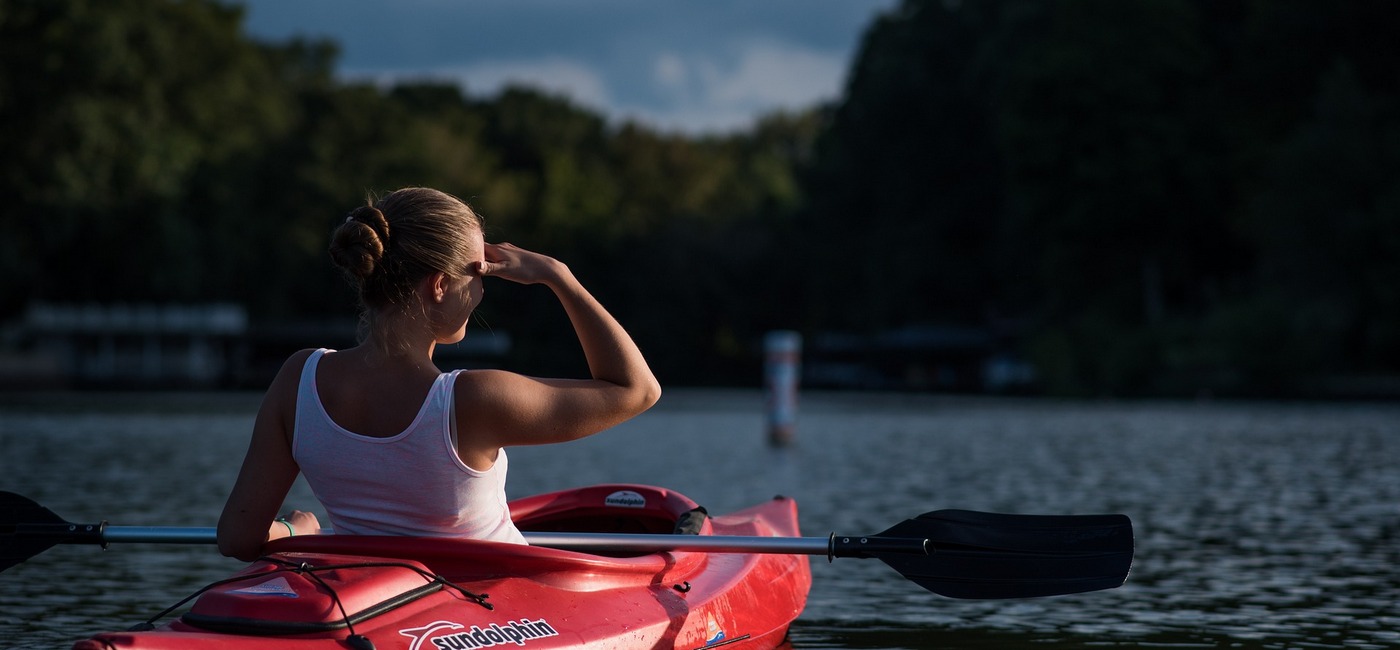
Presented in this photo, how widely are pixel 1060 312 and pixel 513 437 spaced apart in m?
54.4

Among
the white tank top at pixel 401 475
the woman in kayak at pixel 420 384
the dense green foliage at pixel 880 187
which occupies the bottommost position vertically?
the white tank top at pixel 401 475

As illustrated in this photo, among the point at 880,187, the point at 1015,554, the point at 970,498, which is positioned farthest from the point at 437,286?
the point at 880,187

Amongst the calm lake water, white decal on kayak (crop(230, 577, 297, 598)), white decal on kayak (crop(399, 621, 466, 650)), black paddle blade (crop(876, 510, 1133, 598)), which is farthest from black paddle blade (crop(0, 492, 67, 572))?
black paddle blade (crop(876, 510, 1133, 598))

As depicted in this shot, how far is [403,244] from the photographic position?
4.58 metres

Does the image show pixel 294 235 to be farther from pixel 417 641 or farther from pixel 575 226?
pixel 417 641

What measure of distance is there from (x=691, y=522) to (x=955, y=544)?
146 centimetres

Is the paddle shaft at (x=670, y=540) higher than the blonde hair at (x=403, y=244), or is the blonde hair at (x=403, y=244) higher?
the blonde hair at (x=403, y=244)

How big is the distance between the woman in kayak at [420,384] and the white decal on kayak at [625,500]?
3.25 m

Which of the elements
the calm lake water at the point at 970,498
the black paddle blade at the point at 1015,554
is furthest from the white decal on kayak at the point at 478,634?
the calm lake water at the point at 970,498

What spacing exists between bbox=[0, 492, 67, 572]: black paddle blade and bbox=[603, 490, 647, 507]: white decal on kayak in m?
2.57

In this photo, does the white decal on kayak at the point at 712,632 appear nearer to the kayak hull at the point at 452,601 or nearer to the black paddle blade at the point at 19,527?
the kayak hull at the point at 452,601

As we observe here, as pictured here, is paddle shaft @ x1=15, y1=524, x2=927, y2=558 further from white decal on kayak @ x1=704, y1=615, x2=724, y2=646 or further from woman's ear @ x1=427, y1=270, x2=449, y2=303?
woman's ear @ x1=427, y1=270, x2=449, y2=303

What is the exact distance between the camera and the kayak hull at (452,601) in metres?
4.70

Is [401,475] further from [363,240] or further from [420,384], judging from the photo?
[363,240]
